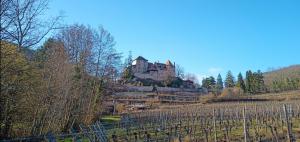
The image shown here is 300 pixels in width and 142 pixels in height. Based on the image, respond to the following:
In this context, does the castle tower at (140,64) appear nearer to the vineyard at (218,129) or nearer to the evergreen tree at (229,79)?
the evergreen tree at (229,79)

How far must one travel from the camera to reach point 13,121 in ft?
50.6

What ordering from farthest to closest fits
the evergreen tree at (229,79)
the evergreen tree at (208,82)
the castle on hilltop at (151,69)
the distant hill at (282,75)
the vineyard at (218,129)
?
the distant hill at (282,75), the evergreen tree at (229,79), the evergreen tree at (208,82), the castle on hilltop at (151,69), the vineyard at (218,129)

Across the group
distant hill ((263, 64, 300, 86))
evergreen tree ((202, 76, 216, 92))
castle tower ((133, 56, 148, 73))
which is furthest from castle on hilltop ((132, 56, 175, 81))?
distant hill ((263, 64, 300, 86))

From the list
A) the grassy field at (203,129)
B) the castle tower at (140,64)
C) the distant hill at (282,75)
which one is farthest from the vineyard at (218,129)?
the distant hill at (282,75)

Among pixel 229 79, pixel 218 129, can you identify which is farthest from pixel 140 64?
pixel 218 129

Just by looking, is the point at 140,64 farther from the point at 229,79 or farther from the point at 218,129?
the point at 218,129

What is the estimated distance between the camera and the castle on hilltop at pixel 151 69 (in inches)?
3526

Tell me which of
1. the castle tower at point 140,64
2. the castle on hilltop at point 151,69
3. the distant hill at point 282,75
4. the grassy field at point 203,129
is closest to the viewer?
the grassy field at point 203,129

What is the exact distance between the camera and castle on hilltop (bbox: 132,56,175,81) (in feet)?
294

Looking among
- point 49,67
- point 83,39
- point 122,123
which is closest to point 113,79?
point 83,39

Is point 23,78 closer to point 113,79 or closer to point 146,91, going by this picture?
point 113,79

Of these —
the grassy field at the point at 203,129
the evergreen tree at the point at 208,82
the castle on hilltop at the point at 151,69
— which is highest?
the castle on hilltop at the point at 151,69

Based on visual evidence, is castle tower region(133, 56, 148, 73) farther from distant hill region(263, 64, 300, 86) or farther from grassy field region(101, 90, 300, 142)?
grassy field region(101, 90, 300, 142)

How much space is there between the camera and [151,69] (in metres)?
93.5
